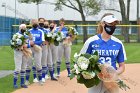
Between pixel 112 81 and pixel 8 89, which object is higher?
pixel 112 81

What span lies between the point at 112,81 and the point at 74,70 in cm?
56

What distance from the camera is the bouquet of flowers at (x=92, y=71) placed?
19.6 ft

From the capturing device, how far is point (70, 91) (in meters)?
12.1

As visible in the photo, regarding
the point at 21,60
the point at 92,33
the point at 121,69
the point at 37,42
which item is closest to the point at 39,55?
the point at 37,42

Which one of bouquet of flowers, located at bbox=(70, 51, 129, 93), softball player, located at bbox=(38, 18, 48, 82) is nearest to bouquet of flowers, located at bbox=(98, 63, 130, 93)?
bouquet of flowers, located at bbox=(70, 51, 129, 93)

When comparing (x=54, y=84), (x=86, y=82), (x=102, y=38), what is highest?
(x=102, y=38)

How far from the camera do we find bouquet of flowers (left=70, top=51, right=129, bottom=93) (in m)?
5.97

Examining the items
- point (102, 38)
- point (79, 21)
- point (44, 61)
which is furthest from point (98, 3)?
point (102, 38)

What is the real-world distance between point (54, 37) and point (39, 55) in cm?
115

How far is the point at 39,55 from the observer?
13609mm

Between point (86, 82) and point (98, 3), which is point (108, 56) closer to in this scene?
Result: point (86, 82)

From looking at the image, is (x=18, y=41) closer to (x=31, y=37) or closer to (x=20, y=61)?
(x=20, y=61)

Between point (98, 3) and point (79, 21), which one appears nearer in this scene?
point (98, 3)

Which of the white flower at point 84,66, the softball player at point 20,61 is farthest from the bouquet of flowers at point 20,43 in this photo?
the white flower at point 84,66
